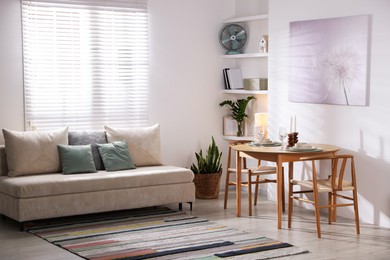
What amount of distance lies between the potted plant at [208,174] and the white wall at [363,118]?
1056 mm

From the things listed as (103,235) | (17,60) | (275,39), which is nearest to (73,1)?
(17,60)

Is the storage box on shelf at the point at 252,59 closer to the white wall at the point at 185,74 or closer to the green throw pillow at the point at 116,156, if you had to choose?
the white wall at the point at 185,74

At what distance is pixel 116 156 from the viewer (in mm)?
7023

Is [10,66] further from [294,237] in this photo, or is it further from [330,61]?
[294,237]

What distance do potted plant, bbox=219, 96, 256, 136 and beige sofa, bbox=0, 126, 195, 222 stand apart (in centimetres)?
136

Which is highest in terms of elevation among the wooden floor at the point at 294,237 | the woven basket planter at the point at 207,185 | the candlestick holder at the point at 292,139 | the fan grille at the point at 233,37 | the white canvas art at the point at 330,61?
the fan grille at the point at 233,37

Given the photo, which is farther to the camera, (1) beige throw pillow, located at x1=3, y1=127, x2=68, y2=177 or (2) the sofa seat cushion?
(1) beige throw pillow, located at x1=3, y1=127, x2=68, y2=177

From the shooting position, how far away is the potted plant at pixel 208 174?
776 centimetres

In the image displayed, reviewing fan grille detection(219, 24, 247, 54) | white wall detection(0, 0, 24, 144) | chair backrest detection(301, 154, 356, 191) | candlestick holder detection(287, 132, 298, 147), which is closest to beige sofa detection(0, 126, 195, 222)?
white wall detection(0, 0, 24, 144)

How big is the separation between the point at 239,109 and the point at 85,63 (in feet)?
6.21

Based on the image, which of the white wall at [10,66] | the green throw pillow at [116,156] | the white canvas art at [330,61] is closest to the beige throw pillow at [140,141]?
the green throw pillow at [116,156]

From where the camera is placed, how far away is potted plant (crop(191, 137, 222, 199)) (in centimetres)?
776

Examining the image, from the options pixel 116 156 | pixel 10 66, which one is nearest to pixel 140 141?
pixel 116 156

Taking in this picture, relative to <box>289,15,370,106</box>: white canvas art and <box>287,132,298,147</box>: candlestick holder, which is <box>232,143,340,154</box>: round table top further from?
<box>289,15,370,106</box>: white canvas art
